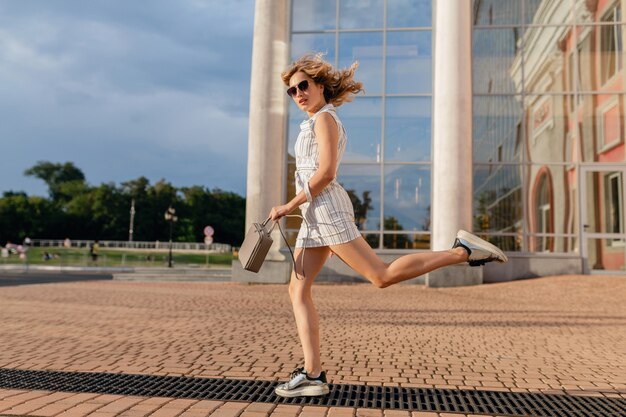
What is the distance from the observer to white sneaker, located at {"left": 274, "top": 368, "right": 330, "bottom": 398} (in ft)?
10.7

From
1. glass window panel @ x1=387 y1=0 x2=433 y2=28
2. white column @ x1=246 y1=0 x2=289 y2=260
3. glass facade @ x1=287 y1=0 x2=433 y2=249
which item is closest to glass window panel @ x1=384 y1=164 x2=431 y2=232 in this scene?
glass facade @ x1=287 y1=0 x2=433 y2=249

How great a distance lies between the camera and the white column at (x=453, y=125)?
15.1 metres

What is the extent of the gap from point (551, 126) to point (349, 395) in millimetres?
15378

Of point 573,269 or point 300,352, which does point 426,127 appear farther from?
point 300,352

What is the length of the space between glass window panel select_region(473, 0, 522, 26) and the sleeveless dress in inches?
629

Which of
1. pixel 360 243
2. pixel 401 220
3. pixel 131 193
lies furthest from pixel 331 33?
pixel 131 193

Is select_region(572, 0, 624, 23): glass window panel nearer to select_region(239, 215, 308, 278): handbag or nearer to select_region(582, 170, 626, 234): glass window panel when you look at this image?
select_region(582, 170, 626, 234): glass window panel

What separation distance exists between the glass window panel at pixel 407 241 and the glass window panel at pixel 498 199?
4.99 ft

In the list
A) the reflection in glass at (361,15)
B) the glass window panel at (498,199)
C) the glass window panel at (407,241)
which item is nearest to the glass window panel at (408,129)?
the glass window panel at (498,199)

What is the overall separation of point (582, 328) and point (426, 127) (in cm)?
1043

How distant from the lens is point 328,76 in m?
3.45

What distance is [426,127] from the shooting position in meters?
17.0

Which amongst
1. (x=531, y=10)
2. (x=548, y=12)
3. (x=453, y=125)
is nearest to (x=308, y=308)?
(x=453, y=125)

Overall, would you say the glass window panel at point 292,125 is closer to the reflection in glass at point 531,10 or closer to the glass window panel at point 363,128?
the glass window panel at point 363,128
